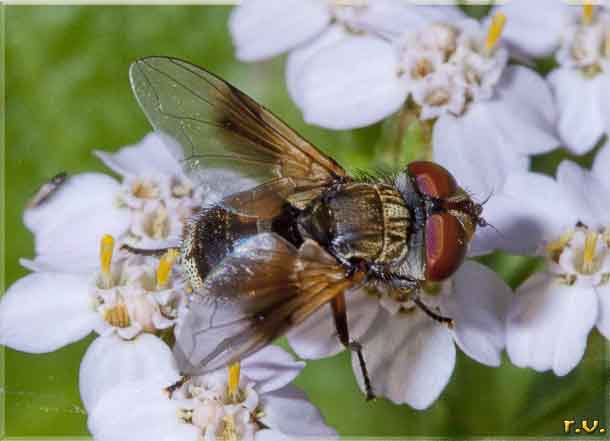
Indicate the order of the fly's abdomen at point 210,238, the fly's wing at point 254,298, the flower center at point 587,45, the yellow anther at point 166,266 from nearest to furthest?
the fly's wing at point 254,298 → the fly's abdomen at point 210,238 → the yellow anther at point 166,266 → the flower center at point 587,45

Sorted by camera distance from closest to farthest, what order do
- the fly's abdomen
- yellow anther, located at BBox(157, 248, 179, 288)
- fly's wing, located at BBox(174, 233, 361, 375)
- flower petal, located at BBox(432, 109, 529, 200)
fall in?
Answer: fly's wing, located at BBox(174, 233, 361, 375) → the fly's abdomen → yellow anther, located at BBox(157, 248, 179, 288) → flower petal, located at BBox(432, 109, 529, 200)

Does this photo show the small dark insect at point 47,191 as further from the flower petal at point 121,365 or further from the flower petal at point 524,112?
the flower petal at point 524,112

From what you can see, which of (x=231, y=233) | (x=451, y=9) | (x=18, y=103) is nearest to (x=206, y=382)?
(x=231, y=233)

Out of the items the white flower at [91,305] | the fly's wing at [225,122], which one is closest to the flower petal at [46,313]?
the white flower at [91,305]

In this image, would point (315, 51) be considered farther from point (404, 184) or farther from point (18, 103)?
point (18, 103)

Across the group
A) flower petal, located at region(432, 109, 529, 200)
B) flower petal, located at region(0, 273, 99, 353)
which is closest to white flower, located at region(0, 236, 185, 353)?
flower petal, located at region(0, 273, 99, 353)

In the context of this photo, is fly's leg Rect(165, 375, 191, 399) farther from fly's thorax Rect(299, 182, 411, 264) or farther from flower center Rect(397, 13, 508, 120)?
flower center Rect(397, 13, 508, 120)

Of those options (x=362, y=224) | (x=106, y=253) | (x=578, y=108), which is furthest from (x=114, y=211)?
(x=578, y=108)
